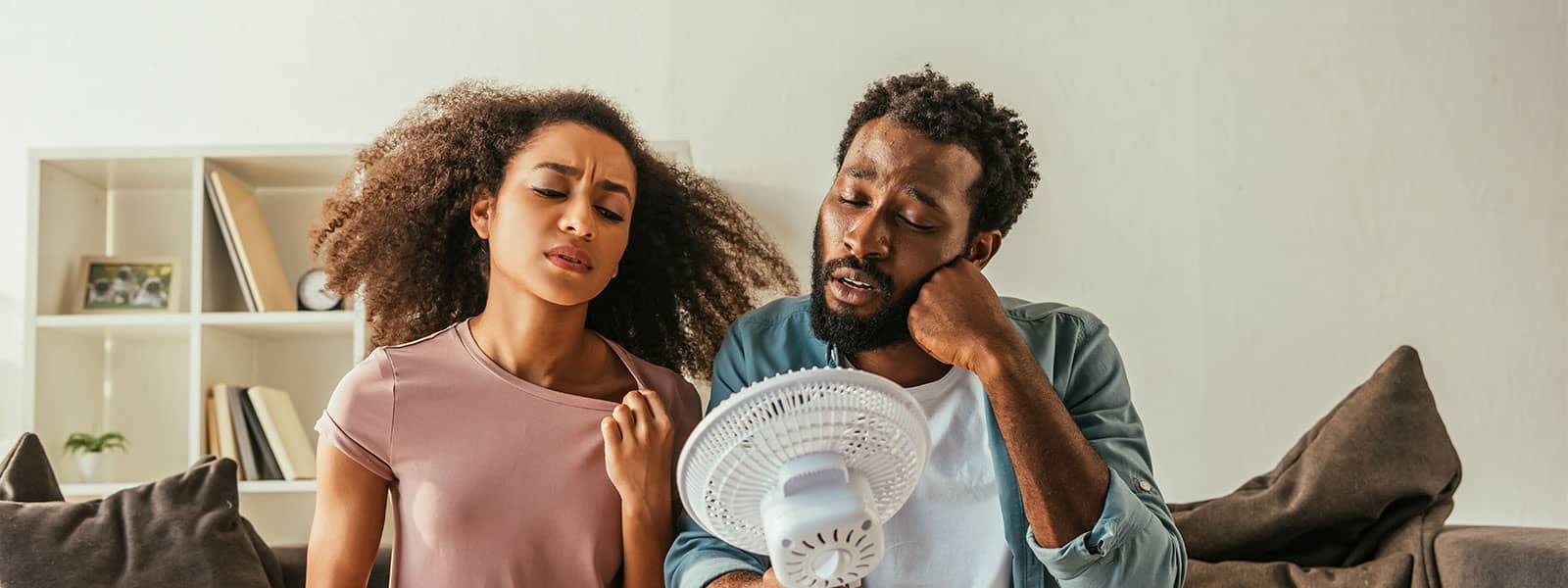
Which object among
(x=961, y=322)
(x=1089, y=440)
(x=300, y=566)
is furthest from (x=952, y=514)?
(x=300, y=566)

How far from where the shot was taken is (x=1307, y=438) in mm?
2334

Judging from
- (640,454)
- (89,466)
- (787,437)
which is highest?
(787,437)

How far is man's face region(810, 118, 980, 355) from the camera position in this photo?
5.72 feet

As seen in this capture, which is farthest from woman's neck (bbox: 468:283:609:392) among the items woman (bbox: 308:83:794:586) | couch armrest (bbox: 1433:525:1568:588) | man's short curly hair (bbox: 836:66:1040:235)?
couch armrest (bbox: 1433:525:1568:588)

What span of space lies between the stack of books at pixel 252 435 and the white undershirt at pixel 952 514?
1995 millimetres

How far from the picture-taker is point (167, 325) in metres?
3.27

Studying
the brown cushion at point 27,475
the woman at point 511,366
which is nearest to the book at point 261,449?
the brown cushion at point 27,475

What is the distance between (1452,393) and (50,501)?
10.6ft

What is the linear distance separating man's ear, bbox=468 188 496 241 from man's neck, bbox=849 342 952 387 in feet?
1.94

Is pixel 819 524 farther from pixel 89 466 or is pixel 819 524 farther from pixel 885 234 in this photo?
pixel 89 466

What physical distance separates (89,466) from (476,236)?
1867 mm

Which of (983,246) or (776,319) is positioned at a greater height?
(983,246)

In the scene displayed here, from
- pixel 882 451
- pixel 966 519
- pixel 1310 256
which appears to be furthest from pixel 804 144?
pixel 882 451

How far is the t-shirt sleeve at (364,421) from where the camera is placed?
70.2 inches
